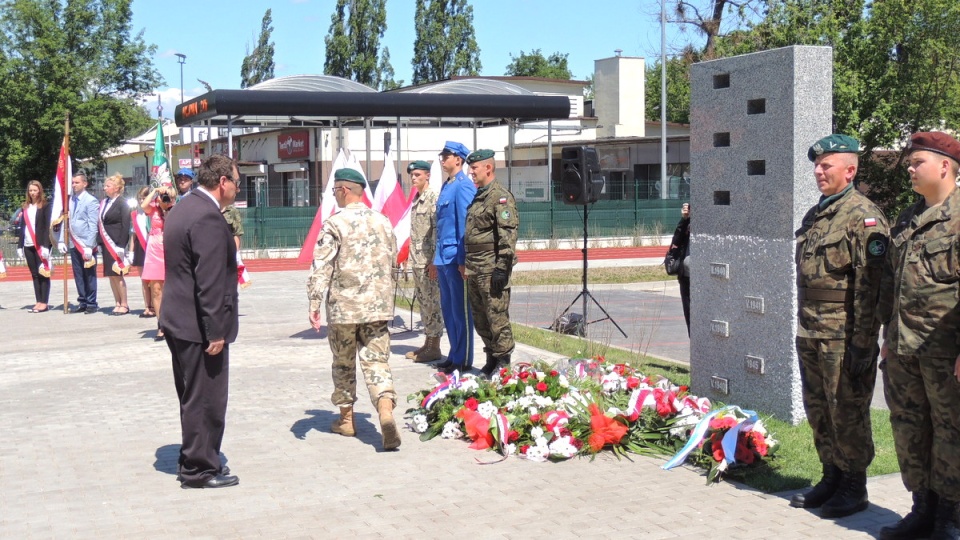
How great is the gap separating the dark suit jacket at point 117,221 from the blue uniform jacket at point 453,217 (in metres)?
7.14

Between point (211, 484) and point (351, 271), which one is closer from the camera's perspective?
point (211, 484)

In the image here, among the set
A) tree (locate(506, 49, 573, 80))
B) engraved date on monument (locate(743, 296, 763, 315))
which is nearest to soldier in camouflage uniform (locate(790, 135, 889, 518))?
engraved date on monument (locate(743, 296, 763, 315))

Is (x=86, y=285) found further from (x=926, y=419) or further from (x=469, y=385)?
(x=926, y=419)

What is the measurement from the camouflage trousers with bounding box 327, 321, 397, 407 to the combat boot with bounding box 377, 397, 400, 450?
48 millimetres

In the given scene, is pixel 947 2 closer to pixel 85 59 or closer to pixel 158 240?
pixel 158 240

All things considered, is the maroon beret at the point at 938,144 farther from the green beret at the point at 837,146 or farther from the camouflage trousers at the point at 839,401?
the camouflage trousers at the point at 839,401

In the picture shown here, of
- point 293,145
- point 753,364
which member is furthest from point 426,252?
point 293,145

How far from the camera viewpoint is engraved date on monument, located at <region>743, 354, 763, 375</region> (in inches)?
320

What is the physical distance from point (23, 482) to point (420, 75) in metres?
72.7

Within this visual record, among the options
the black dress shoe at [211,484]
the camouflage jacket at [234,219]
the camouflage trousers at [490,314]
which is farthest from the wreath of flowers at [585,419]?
the camouflage jacket at [234,219]

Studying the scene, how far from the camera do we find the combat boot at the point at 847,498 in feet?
19.5

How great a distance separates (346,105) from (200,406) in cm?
2344

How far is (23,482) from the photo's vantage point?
6.95m

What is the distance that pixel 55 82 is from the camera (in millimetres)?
52594
